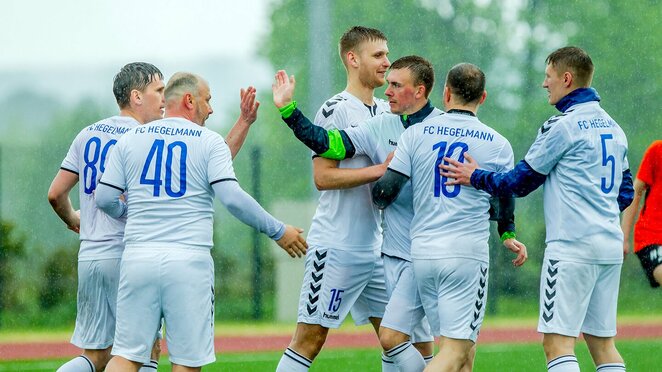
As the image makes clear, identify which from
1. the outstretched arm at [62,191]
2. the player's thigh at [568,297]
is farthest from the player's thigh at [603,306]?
the outstretched arm at [62,191]

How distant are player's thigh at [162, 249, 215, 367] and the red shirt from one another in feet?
10.2

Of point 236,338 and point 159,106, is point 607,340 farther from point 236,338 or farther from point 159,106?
point 236,338

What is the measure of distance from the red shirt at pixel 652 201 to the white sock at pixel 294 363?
2.45m

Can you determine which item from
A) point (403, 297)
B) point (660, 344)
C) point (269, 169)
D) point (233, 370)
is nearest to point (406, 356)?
point (403, 297)

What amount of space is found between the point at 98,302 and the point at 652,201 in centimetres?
356

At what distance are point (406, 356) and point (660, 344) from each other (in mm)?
7049

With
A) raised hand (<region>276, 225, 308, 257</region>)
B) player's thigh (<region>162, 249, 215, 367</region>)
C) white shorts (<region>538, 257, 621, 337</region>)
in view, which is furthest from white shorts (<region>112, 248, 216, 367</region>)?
white shorts (<region>538, 257, 621, 337</region>)

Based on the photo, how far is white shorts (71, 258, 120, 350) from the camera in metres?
6.25

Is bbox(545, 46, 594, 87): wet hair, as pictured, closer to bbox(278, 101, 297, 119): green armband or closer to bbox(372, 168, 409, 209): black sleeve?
bbox(372, 168, 409, 209): black sleeve

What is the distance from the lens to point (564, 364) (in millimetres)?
5750

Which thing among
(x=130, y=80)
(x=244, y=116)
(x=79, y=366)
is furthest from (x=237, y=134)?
(x=79, y=366)

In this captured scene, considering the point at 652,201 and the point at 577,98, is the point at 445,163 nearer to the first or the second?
the point at 577,98

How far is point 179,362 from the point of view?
219 inches

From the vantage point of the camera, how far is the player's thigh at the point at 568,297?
579cm
